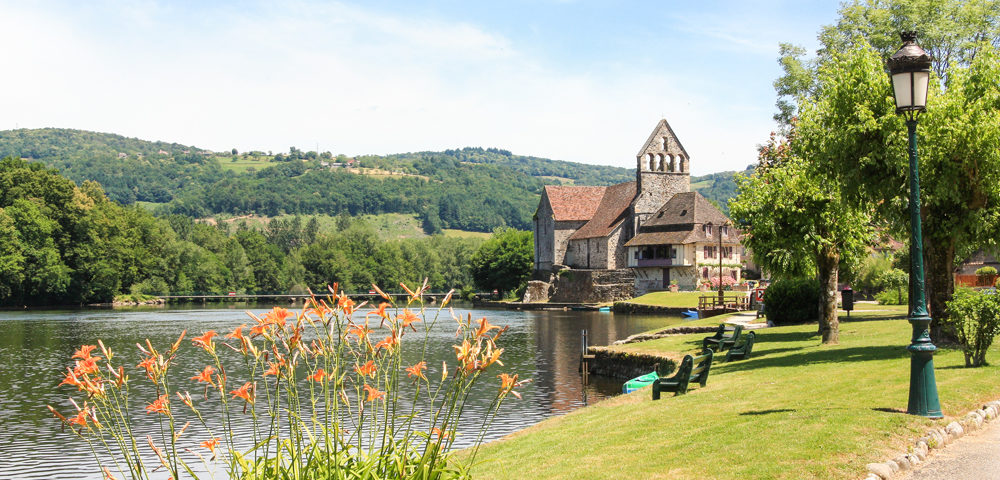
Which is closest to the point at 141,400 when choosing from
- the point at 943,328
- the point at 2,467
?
the point at 2,467

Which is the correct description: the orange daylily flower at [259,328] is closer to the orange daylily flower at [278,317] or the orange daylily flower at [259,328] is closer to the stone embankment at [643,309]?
the orange daylily flower at [278,317]

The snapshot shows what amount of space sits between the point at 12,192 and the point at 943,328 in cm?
10506

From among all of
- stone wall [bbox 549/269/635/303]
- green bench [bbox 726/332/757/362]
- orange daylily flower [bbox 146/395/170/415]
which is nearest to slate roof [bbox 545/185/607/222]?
stone wall [bbox 549/269/635/303]

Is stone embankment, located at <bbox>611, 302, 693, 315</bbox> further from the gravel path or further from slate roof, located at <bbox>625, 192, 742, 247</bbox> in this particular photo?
the gravel path

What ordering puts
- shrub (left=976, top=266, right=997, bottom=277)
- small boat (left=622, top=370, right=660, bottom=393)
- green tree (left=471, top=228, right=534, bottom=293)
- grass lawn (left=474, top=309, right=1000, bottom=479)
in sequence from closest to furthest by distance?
grass lawn (left=474, top=309, right=1000, bottom=479) → small boat (left=622, top=370, right=660, bottom=393) → shrub (left=976, top=266, right=997, bottom=277) → green tree (left=471, top=228, right=534, bottom=293)

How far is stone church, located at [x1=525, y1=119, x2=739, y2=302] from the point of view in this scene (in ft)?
304

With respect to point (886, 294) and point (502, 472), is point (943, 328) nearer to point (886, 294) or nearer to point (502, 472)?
point (502, 472)

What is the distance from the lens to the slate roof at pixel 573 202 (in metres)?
105

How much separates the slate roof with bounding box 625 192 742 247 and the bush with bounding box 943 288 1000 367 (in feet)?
231

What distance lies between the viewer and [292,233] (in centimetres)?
19050

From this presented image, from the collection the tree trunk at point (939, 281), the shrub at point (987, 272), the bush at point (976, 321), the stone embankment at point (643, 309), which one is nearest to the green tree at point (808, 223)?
the tree trunk at point (939, 281)

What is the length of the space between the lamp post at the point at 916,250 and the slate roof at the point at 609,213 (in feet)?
276

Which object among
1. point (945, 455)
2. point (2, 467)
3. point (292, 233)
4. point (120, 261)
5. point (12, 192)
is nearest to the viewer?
point (945, 455)

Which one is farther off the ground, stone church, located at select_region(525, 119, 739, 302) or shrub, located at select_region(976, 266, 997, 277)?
stone church, located at select_region(525, 119, 739, 302)
